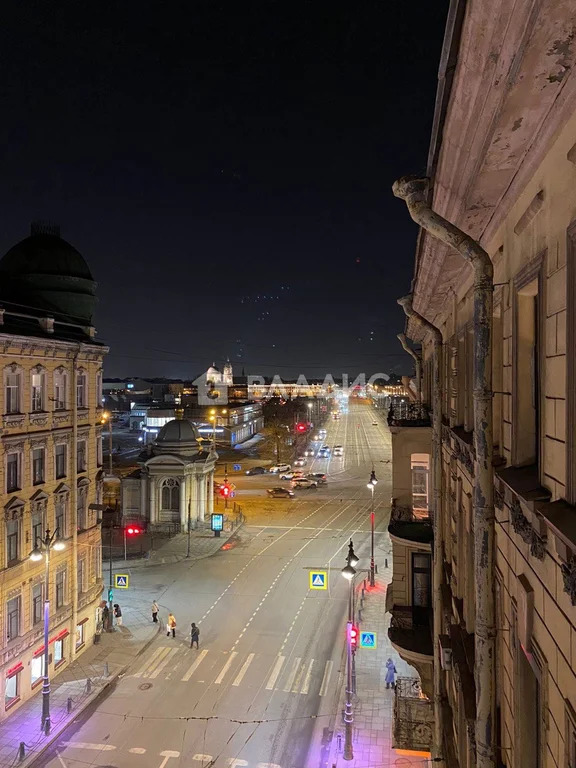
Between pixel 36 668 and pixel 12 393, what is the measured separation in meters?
11.7

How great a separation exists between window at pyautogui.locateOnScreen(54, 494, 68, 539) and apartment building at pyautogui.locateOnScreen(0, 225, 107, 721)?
48 mm

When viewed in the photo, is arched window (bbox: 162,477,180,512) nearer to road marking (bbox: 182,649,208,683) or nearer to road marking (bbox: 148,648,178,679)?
road marking (bbox: 148,648,178,679)

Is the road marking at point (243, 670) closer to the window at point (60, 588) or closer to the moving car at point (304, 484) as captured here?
the window at point (60, 588)

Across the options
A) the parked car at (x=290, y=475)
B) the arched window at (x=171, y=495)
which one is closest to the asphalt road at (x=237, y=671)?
the arched window at (x=171, y=495)

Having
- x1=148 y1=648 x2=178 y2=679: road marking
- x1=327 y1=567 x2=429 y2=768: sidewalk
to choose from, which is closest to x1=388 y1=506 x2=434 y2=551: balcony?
x1=327 y1=567 x2=429 y2=768: sidewalk

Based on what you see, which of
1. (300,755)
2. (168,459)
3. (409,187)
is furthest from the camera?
(168,459)

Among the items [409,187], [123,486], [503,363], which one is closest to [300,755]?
[503,363]

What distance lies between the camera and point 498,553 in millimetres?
6840

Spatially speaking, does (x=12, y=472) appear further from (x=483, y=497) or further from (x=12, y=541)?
(x=483, y=497)

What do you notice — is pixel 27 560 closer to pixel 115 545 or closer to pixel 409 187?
pixel 115 545

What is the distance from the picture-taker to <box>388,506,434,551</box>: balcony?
54.0ft

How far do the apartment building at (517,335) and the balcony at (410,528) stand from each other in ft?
26.2

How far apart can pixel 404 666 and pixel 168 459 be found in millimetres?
26516

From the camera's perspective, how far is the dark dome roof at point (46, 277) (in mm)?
29125
